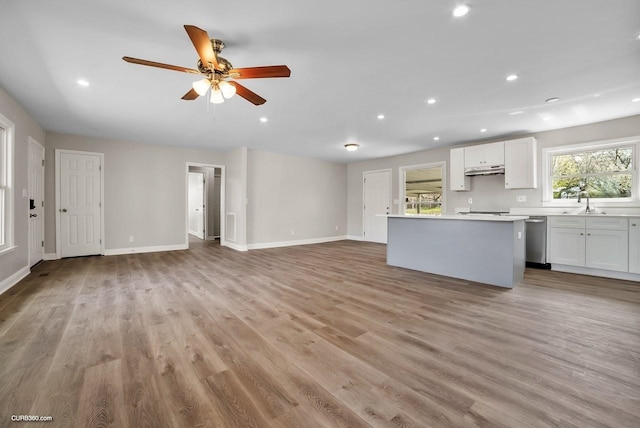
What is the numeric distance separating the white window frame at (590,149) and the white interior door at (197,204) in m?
8.59

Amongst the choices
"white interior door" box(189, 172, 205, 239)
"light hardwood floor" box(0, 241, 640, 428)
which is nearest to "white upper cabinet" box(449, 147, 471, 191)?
"light hardwood floor" box(0, 241, 640, 428)

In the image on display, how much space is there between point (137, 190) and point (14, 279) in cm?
283

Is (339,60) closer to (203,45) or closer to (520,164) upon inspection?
(203,45)

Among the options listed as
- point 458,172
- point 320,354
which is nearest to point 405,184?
point 458,172

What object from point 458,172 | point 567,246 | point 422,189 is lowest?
point 567,246

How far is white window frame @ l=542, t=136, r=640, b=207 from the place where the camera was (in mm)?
4168

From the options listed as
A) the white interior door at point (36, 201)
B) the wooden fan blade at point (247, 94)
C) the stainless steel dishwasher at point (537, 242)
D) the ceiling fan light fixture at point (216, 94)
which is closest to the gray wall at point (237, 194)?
the white interior door at point (36, 201)

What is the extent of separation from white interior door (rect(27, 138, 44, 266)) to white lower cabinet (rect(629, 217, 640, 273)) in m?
8.99

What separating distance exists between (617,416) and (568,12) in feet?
8.65

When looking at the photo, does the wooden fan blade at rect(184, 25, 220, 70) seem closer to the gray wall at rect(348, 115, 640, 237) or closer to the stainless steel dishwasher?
the stainless steel dishwasher

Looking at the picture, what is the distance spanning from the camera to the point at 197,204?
9406mm

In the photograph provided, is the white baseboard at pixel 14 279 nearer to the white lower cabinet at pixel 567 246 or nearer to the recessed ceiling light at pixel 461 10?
the recessed ceiling light at pixel 461 10

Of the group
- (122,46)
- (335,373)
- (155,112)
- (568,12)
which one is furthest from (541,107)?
(155,112)

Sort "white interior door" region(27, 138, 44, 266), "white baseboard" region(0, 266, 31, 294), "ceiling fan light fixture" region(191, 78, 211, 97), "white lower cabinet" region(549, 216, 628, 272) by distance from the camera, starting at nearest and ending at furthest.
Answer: "ceiling fan light fixture" region(191, 78, 211, 97) → "white baseboard" region(0, 266, 31, 294) → "white lower cabinet" region(549, 216, 628, 272) → "white interior door" region(27, 138, 44, 266)
